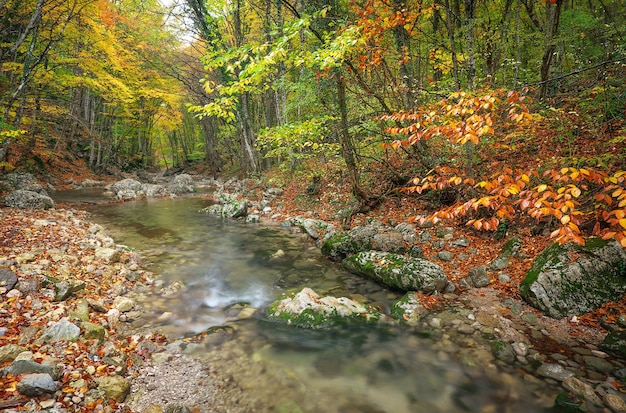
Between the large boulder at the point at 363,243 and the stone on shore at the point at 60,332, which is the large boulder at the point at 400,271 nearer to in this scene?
the large boulder at the point at 363,243

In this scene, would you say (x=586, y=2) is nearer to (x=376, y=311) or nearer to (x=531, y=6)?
(x=531, y=6)

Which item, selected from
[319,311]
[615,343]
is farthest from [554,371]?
[319,311]

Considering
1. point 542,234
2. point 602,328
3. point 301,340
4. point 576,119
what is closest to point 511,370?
point 602,328

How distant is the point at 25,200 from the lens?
10.5 meters

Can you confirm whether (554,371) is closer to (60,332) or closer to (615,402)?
(615,402)

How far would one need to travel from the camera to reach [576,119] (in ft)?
24.4

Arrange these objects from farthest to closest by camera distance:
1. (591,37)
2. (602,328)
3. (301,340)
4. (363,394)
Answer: (591,37) → (301,340) → (602,328) → (363,394)

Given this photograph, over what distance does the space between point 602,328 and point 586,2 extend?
16824 mm

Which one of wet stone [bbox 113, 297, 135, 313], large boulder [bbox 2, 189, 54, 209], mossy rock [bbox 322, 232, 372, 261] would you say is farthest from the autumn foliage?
large boulder [bbox 2, 189, 54, 209]

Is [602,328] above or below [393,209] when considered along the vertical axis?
below

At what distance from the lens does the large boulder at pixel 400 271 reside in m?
5.50

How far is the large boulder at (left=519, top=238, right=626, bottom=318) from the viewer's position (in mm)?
4332

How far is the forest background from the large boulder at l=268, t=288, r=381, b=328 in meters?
2.30

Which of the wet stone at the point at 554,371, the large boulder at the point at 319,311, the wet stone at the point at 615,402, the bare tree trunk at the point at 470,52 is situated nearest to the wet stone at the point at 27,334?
the large boulder at the point at 319,311
